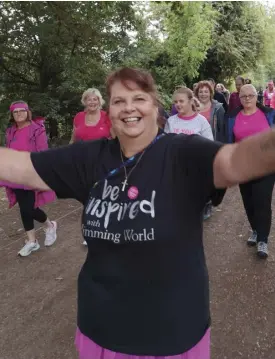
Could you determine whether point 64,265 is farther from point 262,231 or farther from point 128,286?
point 128,286

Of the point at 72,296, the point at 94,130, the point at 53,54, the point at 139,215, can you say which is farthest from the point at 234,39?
the point at 139,215

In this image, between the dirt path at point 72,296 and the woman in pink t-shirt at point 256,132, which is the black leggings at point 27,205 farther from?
the woman in pink t-shirt at point 256,132

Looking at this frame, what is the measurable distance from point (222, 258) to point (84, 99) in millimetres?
2616

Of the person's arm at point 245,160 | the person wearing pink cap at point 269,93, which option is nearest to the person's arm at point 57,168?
the person's arm at point 245,160

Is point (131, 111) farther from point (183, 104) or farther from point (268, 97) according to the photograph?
point (268, 97)

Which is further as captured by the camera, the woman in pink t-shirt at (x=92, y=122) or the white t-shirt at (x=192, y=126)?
the woman in pink t-shirt at (x=92, y=122)

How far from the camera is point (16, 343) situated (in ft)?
9.31

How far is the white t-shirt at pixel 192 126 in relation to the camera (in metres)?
4.31

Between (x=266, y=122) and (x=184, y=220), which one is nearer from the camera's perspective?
(x=184, y=220)

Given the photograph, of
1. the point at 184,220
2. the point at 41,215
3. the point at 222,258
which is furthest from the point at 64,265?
the point at 184,220

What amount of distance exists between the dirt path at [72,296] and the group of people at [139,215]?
1296 mm

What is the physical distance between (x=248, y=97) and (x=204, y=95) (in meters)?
1.27

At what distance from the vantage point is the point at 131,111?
1.54 meters

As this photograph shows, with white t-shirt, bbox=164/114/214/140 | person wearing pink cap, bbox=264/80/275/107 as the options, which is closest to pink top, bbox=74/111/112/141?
white t-shirt, bbox=164/114/214/140
